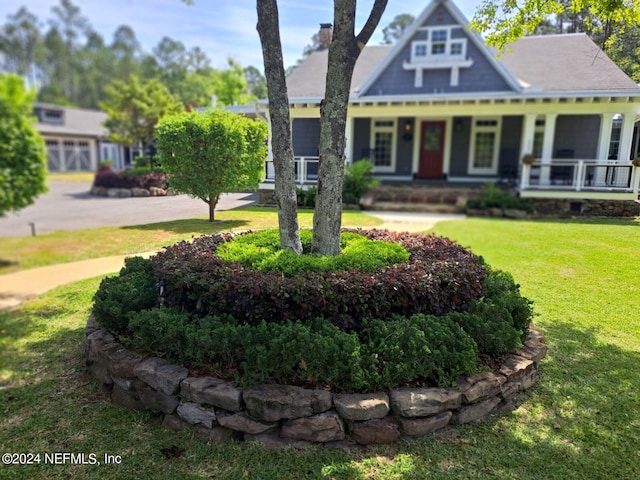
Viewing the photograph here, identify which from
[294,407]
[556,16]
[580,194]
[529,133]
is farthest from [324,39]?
[294,407]

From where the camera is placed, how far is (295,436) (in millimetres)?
2865

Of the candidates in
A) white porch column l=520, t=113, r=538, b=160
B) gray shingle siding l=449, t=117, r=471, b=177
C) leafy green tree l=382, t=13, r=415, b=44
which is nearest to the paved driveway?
white porch column l=520, t=113, r=538, b=160

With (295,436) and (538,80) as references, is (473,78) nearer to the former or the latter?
(538,80)

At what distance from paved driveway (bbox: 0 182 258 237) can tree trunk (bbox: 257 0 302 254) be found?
1.19ft

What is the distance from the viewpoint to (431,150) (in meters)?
14.5

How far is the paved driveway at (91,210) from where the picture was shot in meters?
1.58

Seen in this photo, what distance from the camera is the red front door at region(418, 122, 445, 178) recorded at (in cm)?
1445

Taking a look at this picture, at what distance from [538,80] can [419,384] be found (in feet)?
38.8

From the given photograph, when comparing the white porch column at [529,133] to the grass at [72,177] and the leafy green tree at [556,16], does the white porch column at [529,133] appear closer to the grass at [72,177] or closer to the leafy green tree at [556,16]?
the leafy green tree at [556,16]

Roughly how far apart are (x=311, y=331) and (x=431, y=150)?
1242 centimetres

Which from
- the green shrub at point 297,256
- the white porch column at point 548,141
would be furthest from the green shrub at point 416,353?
the white porch column at point 548,141

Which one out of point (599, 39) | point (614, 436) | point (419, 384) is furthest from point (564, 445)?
point (599, 39)

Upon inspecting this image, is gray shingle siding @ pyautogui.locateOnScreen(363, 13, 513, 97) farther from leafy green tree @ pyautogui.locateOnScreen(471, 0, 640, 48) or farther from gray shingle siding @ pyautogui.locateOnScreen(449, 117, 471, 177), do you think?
leafy green tree @ pyautogui.locateOnScreen(471, 0, 640, 48)

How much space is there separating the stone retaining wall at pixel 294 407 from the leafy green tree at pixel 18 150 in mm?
1921
